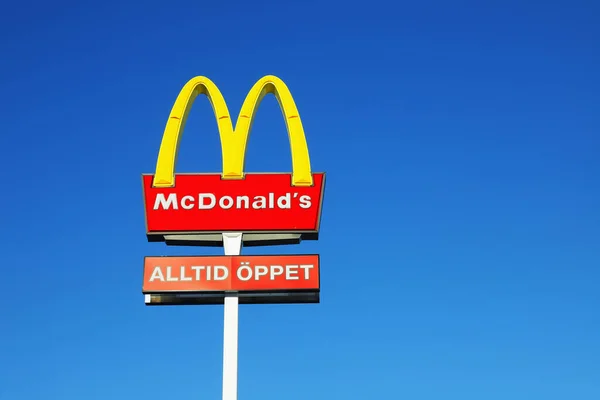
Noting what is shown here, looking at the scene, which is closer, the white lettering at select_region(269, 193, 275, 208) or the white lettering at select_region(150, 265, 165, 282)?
the white lettering at select_region(150, 265, 165, 282)

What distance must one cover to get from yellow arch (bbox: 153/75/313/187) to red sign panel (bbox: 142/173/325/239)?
221 millimetres

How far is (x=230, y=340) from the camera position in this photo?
24.9 metres

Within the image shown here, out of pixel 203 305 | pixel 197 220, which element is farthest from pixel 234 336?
pixel 197 220

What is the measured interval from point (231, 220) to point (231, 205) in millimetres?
352

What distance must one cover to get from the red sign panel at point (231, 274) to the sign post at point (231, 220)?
0.02 m

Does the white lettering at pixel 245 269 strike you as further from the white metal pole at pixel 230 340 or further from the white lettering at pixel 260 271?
the white metal pole at pixel 230 340

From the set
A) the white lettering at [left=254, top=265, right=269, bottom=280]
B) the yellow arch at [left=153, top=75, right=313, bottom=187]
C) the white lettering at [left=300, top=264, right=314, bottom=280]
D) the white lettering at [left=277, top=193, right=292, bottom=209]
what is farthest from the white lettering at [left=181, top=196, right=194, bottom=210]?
the white lettering at [left=300, top=264, right=314, bottom=280]

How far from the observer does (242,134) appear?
26375mm

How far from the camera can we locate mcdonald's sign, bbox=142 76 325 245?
25.9 m

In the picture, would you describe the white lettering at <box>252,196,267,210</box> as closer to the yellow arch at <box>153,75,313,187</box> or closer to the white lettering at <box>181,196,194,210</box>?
the yellow arch at <box>153,75,313,187</box>

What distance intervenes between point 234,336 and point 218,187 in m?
3.56

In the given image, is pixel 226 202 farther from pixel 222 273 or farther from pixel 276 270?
pixel 276 270

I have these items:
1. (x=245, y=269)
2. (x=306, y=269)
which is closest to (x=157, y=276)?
(x=245, y=269)

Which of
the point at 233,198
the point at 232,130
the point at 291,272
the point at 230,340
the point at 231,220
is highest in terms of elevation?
the point at 232,130
